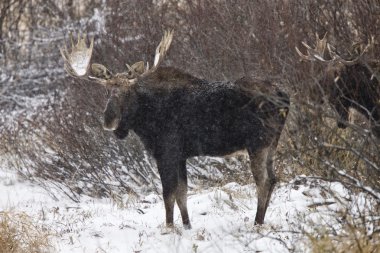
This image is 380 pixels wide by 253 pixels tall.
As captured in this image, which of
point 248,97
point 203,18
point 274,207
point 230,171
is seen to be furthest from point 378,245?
point 203,18

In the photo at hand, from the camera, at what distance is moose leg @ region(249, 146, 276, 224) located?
6.45m

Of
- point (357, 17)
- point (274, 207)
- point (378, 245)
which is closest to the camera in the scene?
point (378, 245)

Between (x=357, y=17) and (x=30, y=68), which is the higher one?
(x=30, y=68)

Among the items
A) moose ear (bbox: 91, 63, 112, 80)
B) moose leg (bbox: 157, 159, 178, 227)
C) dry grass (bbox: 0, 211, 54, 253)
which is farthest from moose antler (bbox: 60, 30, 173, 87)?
dry grass (bbox: 0, 211, 54, 253)

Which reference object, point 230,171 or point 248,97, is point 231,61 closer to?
point 230,171

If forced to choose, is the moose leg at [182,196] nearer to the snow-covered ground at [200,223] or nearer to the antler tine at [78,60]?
the snow-covered ground at [200,223]

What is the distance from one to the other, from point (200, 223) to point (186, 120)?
93 cm

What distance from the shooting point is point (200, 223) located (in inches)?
272

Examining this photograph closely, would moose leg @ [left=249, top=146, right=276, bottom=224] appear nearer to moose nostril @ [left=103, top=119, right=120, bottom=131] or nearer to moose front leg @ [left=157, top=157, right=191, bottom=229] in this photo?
moose front leg @ [left=157, top=157, right=191, bottom=229]

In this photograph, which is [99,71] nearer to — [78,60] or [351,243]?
[78,60]

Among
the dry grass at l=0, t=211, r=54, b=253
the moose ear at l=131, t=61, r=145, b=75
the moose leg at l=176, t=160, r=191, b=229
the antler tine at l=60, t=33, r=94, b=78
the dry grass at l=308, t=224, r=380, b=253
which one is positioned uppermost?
the antler tine at l=60, t=33, r=94, b=78

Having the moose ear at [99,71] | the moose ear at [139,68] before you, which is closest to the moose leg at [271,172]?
the moose ear at [139,68]

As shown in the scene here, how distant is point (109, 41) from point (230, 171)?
3.00 m

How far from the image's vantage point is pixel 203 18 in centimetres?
1095
